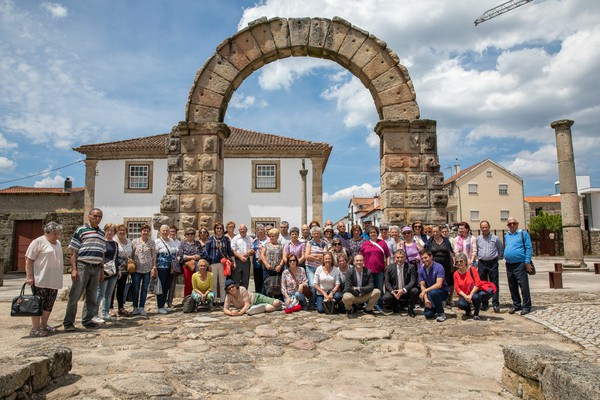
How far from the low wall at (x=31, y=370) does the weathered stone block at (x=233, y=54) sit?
6.76 meters

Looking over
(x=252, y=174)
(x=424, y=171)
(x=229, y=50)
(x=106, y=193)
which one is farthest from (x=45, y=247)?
(x=106, y=193)

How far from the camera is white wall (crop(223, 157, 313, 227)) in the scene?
2372 cm

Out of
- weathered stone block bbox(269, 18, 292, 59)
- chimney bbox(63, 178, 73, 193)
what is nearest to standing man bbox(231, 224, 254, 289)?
weathered stone block bbox(269, 18, 292, 59)

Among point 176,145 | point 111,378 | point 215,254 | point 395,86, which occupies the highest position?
point 395,86

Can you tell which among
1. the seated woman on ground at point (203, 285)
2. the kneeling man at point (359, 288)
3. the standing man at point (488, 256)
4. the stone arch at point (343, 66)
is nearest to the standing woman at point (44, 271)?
the seated woman on ground at point (203, 285)

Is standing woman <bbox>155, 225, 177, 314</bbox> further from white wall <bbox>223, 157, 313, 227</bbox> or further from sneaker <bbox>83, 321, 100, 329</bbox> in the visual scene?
white wall <bbox>223, 157, 313, 227</bbox>

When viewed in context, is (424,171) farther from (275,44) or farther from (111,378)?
(111,378)

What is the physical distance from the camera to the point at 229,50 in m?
9.22

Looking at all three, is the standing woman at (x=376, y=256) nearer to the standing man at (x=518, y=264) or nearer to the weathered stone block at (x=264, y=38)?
the standing man at (x=518, y=264)

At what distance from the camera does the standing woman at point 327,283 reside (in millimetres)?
7062

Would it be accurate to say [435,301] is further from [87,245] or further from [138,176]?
[138,176]

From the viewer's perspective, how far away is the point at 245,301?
23.8 feet

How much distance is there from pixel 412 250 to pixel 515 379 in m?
3.96

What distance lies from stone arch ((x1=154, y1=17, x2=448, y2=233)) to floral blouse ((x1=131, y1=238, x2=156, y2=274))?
1404 millimetres
